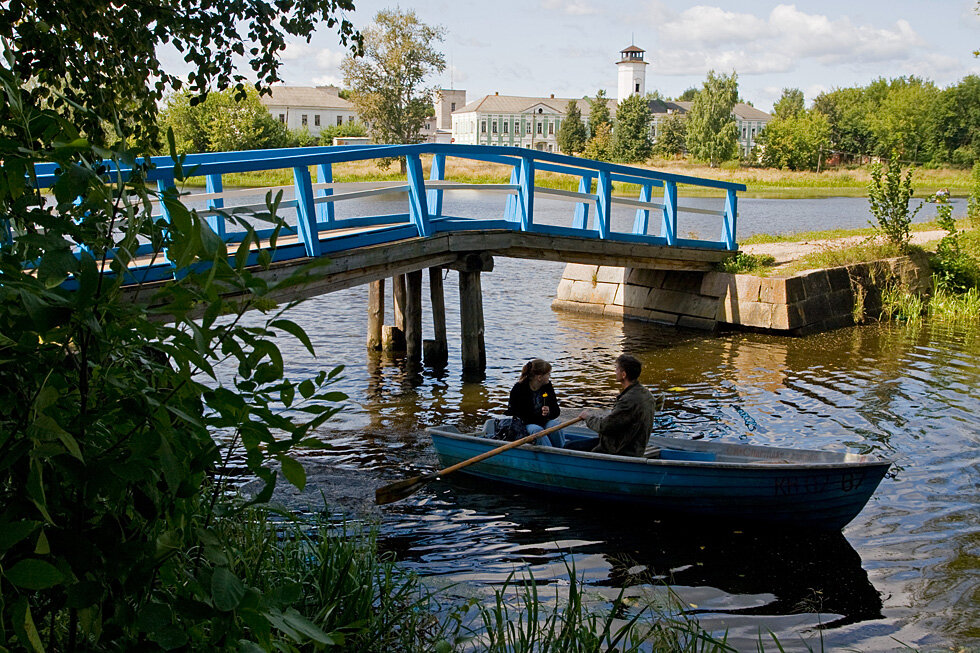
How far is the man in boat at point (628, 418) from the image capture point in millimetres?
7660

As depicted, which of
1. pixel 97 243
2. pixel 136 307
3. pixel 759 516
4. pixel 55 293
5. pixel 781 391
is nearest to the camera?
pixel 55 293

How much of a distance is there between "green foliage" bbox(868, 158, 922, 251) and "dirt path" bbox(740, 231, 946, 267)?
700 millimetres

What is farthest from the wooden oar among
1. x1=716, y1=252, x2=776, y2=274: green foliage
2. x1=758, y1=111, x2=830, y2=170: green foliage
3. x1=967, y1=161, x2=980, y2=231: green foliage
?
x1=758, y1=111, x2=830, y2=170: green foliage

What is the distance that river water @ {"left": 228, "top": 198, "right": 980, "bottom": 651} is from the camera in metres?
6.25

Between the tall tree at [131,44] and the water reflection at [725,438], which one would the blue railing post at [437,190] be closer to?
the water reflection at [725,438]

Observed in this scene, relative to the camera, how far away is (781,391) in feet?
39.6

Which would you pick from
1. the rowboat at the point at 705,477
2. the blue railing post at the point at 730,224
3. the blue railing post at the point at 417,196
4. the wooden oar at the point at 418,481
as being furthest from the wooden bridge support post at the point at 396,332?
the blue railing post at the point at 730,224

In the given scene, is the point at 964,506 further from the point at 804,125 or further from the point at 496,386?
the point at 804,125

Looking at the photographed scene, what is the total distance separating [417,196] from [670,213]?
18.2 feet

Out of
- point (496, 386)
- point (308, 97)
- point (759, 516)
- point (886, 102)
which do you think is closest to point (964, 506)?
point (759, 516)

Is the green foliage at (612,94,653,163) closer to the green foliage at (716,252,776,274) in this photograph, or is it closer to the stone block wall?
the stone block wall

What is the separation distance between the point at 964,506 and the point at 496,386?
5.98 m

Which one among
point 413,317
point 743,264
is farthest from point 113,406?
point 743,264

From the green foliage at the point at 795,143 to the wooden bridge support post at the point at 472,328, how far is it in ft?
231
